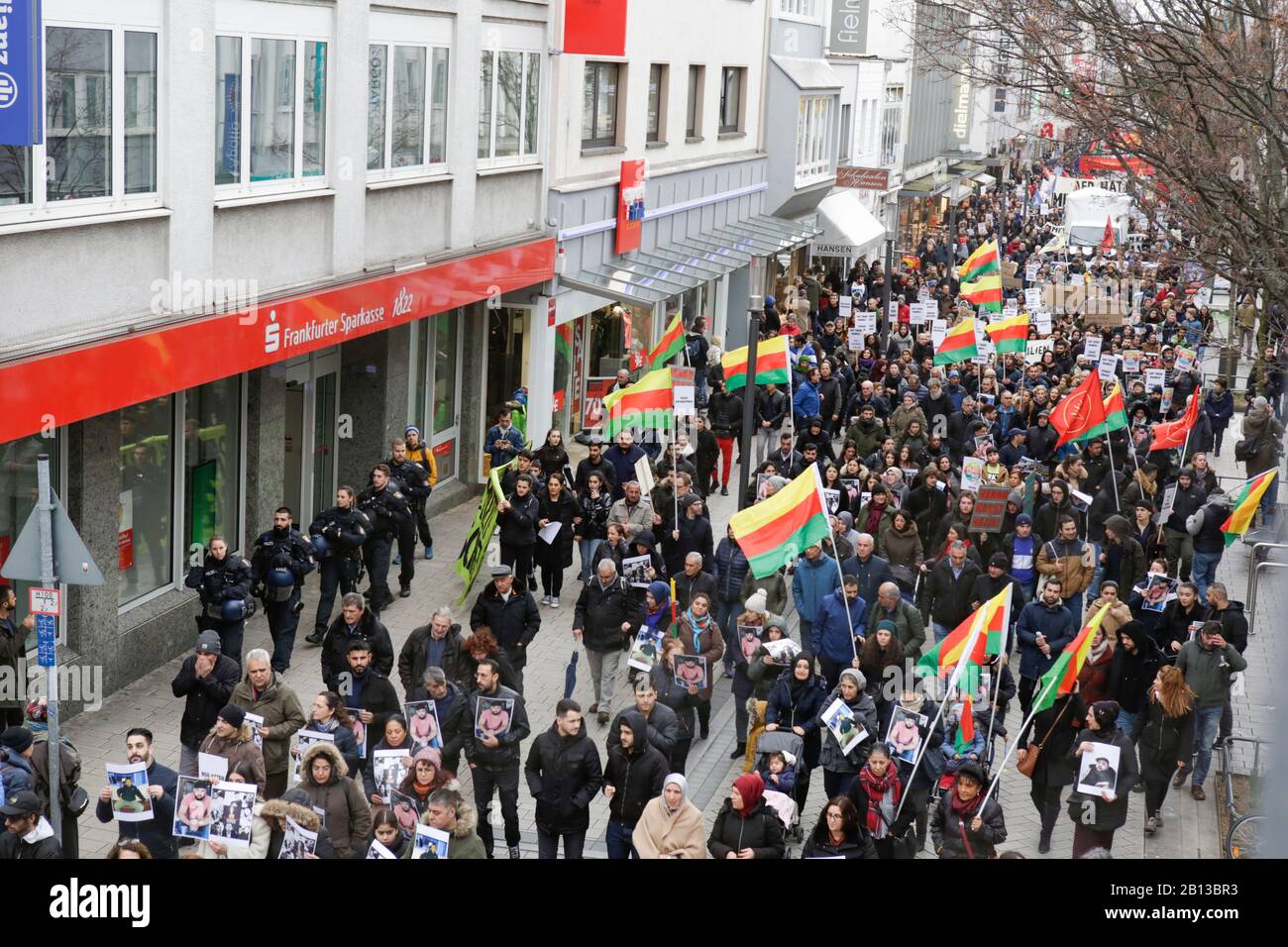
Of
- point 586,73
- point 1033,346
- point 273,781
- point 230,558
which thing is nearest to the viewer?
point 273,781

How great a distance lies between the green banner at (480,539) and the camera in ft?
55.7

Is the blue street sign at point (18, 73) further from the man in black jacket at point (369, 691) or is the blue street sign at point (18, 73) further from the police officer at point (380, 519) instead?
the police officer at point (380, 519)

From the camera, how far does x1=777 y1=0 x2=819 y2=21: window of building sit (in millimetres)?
37028

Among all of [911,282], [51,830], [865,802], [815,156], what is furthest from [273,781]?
[911,282]

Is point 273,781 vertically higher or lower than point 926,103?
lower

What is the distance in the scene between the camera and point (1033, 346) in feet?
97.1

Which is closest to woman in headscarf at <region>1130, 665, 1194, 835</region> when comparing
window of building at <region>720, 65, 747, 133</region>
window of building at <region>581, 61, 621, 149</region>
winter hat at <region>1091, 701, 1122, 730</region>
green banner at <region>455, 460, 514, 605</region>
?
winter hat at <region>1091, 701, 1122, 730</region>

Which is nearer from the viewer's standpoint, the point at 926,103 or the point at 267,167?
the point at 267,167

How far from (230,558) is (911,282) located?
34581 millimetres

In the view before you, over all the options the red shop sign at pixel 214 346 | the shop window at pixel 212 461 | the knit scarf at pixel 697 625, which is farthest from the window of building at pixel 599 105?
the knit scarf at pixel 697 625

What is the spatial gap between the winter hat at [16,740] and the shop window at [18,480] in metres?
3.29
